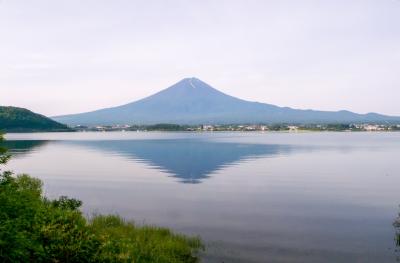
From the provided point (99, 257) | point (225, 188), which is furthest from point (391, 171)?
point (99, 257)

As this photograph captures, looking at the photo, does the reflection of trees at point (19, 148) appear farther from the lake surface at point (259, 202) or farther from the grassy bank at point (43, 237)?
the grassy bank at point (43, 237)

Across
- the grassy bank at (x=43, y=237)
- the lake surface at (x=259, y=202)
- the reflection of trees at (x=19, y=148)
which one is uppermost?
the grassy bank at (x=43, y=237)

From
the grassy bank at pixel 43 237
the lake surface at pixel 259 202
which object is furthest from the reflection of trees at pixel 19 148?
the grassy bank at pixel 43 237

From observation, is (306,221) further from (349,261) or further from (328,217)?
(349,261)

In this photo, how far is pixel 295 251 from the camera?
2286 cm

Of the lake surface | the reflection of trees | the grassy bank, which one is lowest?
the lake surface

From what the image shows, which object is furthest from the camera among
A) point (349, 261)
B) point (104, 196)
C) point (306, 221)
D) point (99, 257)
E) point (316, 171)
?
point (316, 171)

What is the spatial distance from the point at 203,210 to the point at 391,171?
131 feet

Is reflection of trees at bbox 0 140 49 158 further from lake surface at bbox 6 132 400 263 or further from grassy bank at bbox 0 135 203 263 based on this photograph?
grassy bank at bbox 0 135 203 263

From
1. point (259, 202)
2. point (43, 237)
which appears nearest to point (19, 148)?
point (259, 202)

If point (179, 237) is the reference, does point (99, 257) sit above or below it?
above

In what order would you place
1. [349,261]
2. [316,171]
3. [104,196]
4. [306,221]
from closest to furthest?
[349,261] → [306,221] → [104,196] → [316,171]

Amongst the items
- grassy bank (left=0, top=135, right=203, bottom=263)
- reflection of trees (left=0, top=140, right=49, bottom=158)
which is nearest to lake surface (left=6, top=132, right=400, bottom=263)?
grassy bank (left=0, top=135, right=203, bottom=263)

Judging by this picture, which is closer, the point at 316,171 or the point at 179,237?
the point at 179,237
